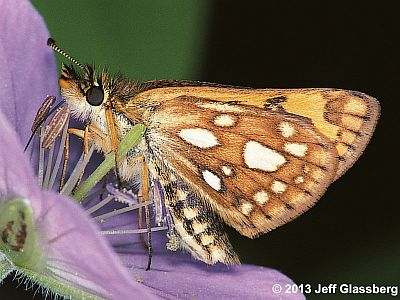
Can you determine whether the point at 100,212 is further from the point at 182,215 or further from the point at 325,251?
the point at 325,251

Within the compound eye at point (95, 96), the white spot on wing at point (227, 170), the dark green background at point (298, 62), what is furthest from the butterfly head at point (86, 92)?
the dark green background at point (298, 62)

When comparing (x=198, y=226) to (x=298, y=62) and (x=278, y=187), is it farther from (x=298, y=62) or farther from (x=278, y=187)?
(x=298, y=62)

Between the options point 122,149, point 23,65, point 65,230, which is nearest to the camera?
point 65,230

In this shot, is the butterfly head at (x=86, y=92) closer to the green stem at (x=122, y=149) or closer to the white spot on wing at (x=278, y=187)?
the green stem at (x=122, y=149)

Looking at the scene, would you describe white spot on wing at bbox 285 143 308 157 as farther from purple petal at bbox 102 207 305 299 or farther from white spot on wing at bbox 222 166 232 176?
purple petal at bbox 102 207 305 299

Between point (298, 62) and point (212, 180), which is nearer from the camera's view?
point (212, 180)

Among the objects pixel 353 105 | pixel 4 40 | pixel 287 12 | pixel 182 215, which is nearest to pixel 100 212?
pixel 182 215

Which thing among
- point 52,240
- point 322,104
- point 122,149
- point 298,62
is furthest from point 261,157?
point 298,62
